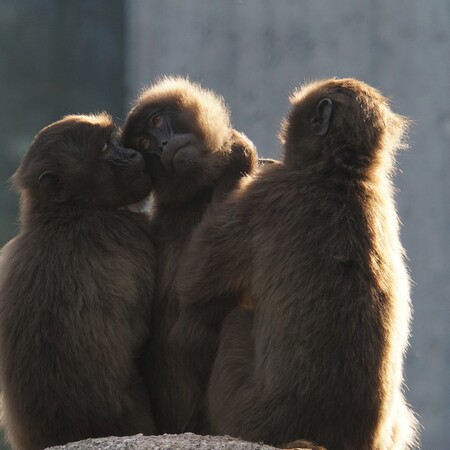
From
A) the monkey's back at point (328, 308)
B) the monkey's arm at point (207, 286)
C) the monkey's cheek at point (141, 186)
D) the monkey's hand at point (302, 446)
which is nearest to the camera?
the monkey's hand at point (302, 446)

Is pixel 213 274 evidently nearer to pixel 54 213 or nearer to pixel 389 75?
pixel 54 213

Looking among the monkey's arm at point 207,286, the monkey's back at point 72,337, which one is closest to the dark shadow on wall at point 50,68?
the monkey's back at point 72,337

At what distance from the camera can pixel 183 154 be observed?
5703mm

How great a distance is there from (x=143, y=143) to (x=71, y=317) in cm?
100

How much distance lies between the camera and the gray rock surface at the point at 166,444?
177 inches

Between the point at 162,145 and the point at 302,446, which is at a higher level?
the point at 162,145

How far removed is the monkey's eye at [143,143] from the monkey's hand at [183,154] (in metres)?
0.14

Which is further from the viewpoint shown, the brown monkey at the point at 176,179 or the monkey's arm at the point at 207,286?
the brown monkey at the point at 176,179

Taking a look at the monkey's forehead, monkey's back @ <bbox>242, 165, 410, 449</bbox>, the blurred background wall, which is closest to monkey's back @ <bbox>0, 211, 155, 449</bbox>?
monkey's back @ <bbox>242, 165, 410, 449</bbox>

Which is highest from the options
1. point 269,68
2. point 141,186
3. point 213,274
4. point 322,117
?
point 322,117

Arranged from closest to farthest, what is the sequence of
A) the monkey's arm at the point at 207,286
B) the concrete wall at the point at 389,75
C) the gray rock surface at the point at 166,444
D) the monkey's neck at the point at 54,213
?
the gray rock surface at the point at 166,444 → the monkey's arm at the point at 207,286 → the monkey's neck at the point at 54,213 → the concrete wall at the point at 389,75

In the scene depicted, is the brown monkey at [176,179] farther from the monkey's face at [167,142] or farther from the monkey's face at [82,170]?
the monkey's face at [82,170]


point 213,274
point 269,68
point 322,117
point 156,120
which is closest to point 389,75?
point 269,68

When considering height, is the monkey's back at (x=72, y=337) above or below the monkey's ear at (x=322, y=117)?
below
